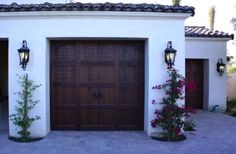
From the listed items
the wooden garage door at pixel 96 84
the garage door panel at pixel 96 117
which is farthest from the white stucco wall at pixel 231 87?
the garage door panel at pixel 96 117

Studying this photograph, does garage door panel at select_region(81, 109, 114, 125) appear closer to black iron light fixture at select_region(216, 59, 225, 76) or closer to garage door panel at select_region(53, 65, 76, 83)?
garage door panel at select_region(53, 65, 76, 83)

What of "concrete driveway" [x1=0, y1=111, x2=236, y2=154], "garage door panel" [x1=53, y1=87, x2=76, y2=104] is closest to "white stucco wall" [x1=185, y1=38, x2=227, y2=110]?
"concrete driveway" [x1=0, y1=111, x2=236, y2=154]

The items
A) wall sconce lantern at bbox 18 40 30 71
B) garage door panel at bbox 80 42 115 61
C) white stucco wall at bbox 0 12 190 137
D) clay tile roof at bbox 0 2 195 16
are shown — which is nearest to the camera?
clay tile roof at bbox 0 2 195 16

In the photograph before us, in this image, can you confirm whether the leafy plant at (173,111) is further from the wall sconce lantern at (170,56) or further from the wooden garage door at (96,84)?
the wooden garage door at (96,84)

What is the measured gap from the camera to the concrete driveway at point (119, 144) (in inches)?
355

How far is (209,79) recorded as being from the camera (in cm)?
1669

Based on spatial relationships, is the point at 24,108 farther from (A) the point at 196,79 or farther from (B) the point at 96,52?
(A) the point at 196,79

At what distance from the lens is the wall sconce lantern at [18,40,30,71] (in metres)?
10.2

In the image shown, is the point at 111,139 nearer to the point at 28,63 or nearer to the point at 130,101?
the point at 130,101

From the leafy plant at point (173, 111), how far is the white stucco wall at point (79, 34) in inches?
16.8

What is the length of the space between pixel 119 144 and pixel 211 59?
895 cm

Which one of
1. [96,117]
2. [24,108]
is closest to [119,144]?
[96,117]

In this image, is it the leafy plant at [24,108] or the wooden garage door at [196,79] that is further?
the wooden garage door at [196,79]

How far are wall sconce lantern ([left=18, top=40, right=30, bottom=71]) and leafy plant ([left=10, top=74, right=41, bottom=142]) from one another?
392 mm
